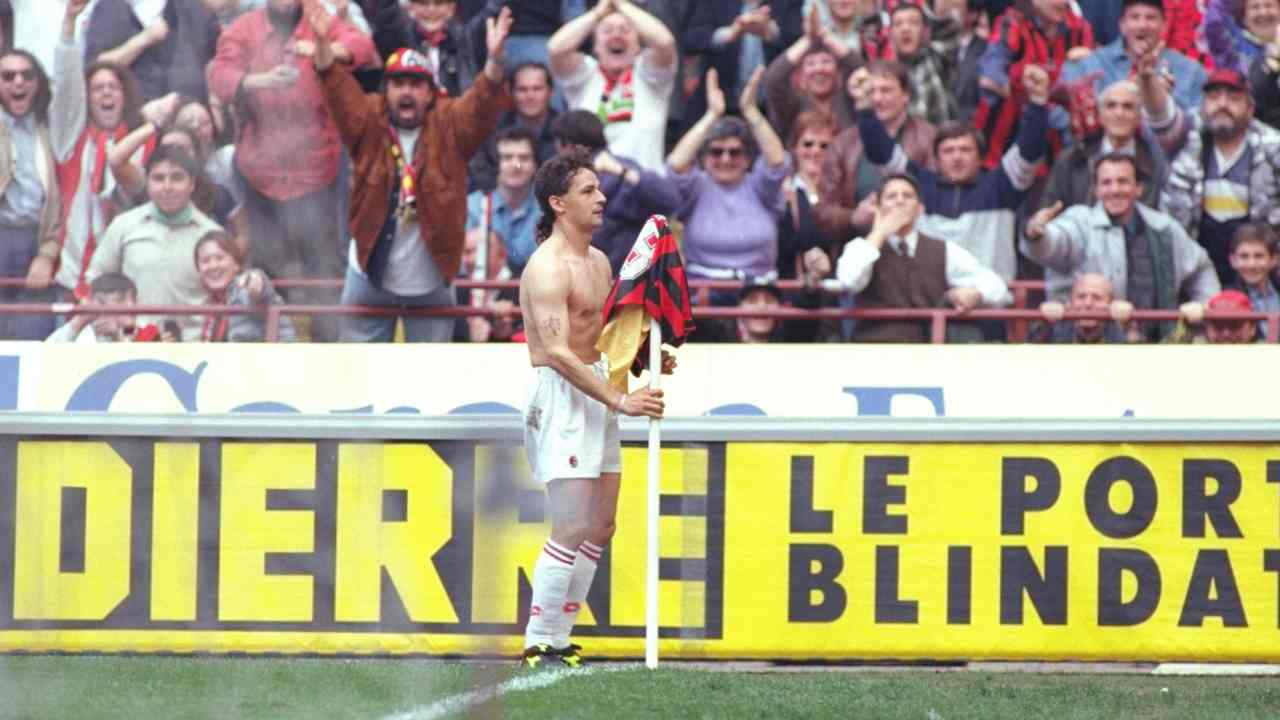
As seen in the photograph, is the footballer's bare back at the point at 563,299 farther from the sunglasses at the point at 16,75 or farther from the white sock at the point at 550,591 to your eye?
the sunglasses at the point at 16,75

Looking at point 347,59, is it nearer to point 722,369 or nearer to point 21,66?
point 21,66

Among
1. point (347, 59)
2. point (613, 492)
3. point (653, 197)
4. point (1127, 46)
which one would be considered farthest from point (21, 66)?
point (1127, 46)

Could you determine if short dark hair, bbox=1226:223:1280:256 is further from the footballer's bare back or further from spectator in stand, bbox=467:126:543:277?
the footballer's bare back

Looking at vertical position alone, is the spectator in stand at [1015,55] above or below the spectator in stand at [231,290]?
above

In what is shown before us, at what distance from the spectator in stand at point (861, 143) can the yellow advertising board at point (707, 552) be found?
3.45 meters

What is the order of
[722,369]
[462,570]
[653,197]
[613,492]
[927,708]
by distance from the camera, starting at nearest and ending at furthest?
[927,708] < [613,492] < [462,570] < [722,369] < [653,197]

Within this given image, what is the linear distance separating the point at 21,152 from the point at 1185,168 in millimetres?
6302

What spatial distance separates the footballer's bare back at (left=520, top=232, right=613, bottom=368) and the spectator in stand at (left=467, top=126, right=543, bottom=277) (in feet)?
11.4

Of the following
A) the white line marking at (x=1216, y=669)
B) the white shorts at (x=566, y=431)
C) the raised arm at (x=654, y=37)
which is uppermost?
the raised arm at (x=654, y=37)

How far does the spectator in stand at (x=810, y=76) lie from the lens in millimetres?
11039

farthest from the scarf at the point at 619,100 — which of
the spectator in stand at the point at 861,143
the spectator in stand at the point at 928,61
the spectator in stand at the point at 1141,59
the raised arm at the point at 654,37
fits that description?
the spectator in stand at the point at 1141,59

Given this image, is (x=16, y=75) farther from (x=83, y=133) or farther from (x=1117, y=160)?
(x=1117, y=160)

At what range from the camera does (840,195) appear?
1100 cm

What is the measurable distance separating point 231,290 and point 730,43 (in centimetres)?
305
